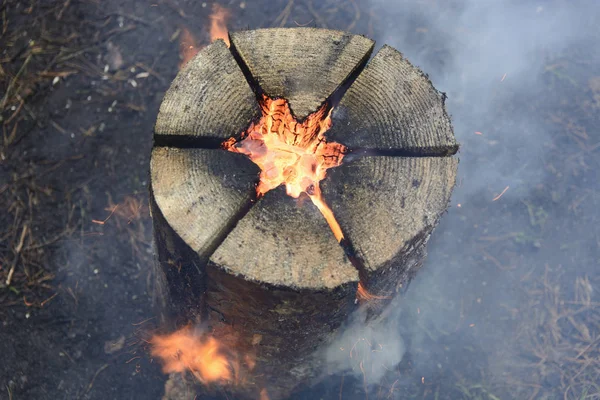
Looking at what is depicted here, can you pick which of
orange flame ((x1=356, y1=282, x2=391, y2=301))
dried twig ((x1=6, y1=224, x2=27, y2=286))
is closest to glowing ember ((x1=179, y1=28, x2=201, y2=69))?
dried twig ((x1=6, y1=224, x2=27, y2=286))

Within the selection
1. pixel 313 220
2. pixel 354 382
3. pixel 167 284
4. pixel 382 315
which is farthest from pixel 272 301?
pixel 354 382

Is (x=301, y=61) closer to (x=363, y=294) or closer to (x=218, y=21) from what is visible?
(x=363, y=294)

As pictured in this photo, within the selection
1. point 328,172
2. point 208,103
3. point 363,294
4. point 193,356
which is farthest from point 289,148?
point 193,356

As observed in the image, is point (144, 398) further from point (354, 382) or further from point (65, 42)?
point (65, 42)

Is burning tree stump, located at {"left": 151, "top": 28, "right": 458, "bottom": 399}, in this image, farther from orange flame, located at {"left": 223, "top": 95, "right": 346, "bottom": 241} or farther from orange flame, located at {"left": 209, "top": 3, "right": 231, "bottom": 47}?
orange flame, located at {"left": 209, "top": 3, "right": 231, "bottom": 47}

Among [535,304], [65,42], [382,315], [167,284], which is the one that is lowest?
[535,304]

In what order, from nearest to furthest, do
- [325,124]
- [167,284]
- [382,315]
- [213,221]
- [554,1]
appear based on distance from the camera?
[213,221]
[325,124]
[167,284]
[382,315]
[554,1]

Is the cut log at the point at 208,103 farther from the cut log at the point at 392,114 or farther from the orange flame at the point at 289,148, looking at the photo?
the cut log at the point at 392,114
